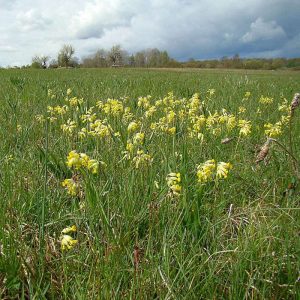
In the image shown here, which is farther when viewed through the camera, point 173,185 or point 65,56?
point 65,56

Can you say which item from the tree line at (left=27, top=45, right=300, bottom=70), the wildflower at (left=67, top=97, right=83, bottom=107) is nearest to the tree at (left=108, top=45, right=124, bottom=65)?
the tree line at (left=27, top=45, right=300, bottom=70)

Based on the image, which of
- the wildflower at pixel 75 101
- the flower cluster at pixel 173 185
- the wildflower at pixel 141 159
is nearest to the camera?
the flower cluster at pixel 173 185

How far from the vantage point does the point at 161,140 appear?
3.43 metres

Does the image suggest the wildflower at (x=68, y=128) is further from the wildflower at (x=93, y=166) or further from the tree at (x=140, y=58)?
the tree at (x=140, y=58)

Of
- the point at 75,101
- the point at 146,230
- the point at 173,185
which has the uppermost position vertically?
the point at 75,101

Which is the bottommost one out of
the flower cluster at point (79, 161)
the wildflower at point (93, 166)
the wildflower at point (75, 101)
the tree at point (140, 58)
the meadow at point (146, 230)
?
the meadow at point (146, 230)

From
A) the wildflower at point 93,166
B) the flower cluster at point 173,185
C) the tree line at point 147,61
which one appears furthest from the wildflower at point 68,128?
the tree line at point 147,61

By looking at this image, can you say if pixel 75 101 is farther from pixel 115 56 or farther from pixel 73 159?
pixel 115 56

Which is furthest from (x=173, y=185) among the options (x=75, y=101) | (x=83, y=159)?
(x=75, y=101)

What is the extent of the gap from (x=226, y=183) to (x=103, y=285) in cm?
146

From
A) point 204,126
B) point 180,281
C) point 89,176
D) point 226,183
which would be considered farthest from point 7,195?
point 204,126

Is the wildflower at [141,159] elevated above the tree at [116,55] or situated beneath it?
situated beneath

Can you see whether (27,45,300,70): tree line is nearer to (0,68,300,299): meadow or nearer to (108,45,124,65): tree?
(108,45,124,65): tree

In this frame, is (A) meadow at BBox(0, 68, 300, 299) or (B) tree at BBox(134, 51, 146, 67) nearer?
(A) meadow at BBox(0, 68, 300, 299)
